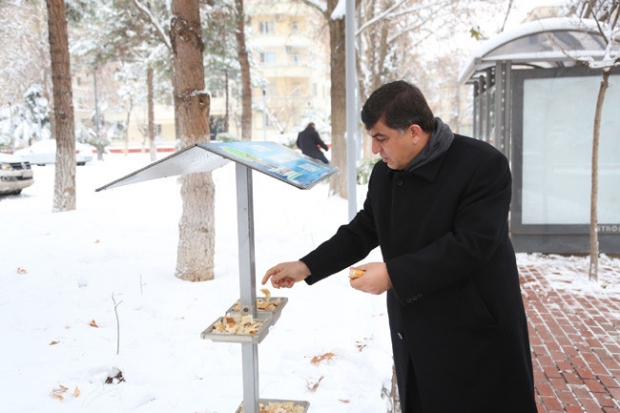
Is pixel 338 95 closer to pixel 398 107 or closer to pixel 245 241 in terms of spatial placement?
pixel 245 241

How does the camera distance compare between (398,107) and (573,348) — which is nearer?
(398,107)

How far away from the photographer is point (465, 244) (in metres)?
1.79

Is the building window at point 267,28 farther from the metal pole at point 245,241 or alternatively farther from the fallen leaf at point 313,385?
the metal pole at point 245,241

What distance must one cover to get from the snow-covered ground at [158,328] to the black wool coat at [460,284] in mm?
1467

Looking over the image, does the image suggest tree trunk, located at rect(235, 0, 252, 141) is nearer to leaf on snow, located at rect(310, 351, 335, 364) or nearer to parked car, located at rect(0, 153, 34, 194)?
parked car, located at rect(0, 153, 34, 194)

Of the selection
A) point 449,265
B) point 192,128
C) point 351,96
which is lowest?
point 449,265

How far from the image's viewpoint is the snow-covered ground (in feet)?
11.6

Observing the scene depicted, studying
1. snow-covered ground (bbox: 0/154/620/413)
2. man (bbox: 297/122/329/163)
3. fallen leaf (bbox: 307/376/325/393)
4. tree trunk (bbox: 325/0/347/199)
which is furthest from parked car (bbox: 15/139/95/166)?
fallen leaf (bbox: 307/376/325/393)

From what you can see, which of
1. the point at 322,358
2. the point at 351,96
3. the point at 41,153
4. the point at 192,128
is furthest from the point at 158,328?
the point at 41,153

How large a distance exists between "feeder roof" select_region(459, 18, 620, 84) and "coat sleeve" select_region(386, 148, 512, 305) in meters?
5.38

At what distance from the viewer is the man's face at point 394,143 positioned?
192cm

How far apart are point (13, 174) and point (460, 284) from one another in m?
14.7

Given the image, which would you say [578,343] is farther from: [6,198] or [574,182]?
[6,198]

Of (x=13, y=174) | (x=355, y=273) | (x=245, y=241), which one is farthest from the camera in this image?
(x=13, y=174)
